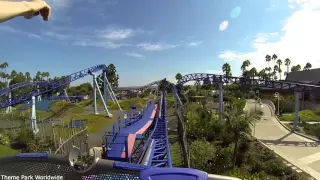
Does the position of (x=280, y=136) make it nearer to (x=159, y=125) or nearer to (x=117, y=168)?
(x=159, y=125)

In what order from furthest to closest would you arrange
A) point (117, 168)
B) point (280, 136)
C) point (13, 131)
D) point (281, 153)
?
point (280, 136) < point (13, 131) < point (281, 153) < point (117, 168)

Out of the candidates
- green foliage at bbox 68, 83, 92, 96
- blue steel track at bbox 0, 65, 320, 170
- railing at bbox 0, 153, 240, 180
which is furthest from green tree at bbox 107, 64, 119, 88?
railing at bbox 0, 153, 240, 180

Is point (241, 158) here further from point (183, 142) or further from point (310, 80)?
point (310, 80)

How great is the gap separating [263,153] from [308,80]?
44377 mm

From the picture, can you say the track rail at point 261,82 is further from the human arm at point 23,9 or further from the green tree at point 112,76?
the green tree at point 112,76

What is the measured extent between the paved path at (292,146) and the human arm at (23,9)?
12895mm

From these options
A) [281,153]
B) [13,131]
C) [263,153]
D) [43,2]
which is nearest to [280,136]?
[281,153]

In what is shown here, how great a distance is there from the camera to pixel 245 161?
13.4 m

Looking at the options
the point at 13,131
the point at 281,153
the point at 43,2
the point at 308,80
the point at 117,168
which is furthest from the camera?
the point at 308,80

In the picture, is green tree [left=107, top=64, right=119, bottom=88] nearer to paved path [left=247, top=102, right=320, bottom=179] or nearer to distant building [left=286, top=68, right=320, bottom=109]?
distant building [left=286, top=68, right=320, bottom=109]

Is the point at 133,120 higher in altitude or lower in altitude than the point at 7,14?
lower

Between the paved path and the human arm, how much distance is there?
12.9 metres

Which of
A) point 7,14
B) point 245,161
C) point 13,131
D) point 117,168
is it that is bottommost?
point 245,161

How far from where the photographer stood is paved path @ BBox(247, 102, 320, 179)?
12.9 metres
